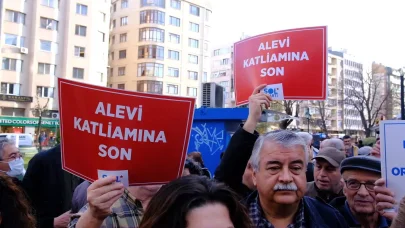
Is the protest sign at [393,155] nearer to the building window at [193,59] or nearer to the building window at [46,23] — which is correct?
the building window at [46,23]

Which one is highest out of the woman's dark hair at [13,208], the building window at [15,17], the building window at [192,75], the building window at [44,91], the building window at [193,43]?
the building window at [193,43]

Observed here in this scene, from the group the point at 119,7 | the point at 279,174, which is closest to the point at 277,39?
the point at 279,174

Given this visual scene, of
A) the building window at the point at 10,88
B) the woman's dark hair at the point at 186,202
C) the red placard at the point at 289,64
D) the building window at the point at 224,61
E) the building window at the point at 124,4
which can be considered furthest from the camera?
the building window at the point at 224,61

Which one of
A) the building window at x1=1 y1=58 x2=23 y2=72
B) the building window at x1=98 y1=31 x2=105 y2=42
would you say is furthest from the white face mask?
the building window at x1=98 y1=31 x2=105 y2=42

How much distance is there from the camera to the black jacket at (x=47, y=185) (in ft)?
12.8

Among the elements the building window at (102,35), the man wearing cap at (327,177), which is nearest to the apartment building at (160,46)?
the building window at (102,35)

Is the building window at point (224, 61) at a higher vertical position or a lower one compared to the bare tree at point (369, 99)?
higher

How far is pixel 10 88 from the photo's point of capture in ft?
136

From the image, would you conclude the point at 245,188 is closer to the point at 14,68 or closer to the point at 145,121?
the point at 145,121

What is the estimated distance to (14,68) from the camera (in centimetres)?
4159

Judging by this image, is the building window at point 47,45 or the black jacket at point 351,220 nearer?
the black jacket at point 351,220

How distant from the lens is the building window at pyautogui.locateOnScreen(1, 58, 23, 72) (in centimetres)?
4119

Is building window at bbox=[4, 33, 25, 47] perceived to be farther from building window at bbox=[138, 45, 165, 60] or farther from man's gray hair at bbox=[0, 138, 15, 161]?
man's gray hair at bbox=[0, 138, 15, 161]

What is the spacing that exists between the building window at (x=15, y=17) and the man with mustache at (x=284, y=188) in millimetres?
43608
